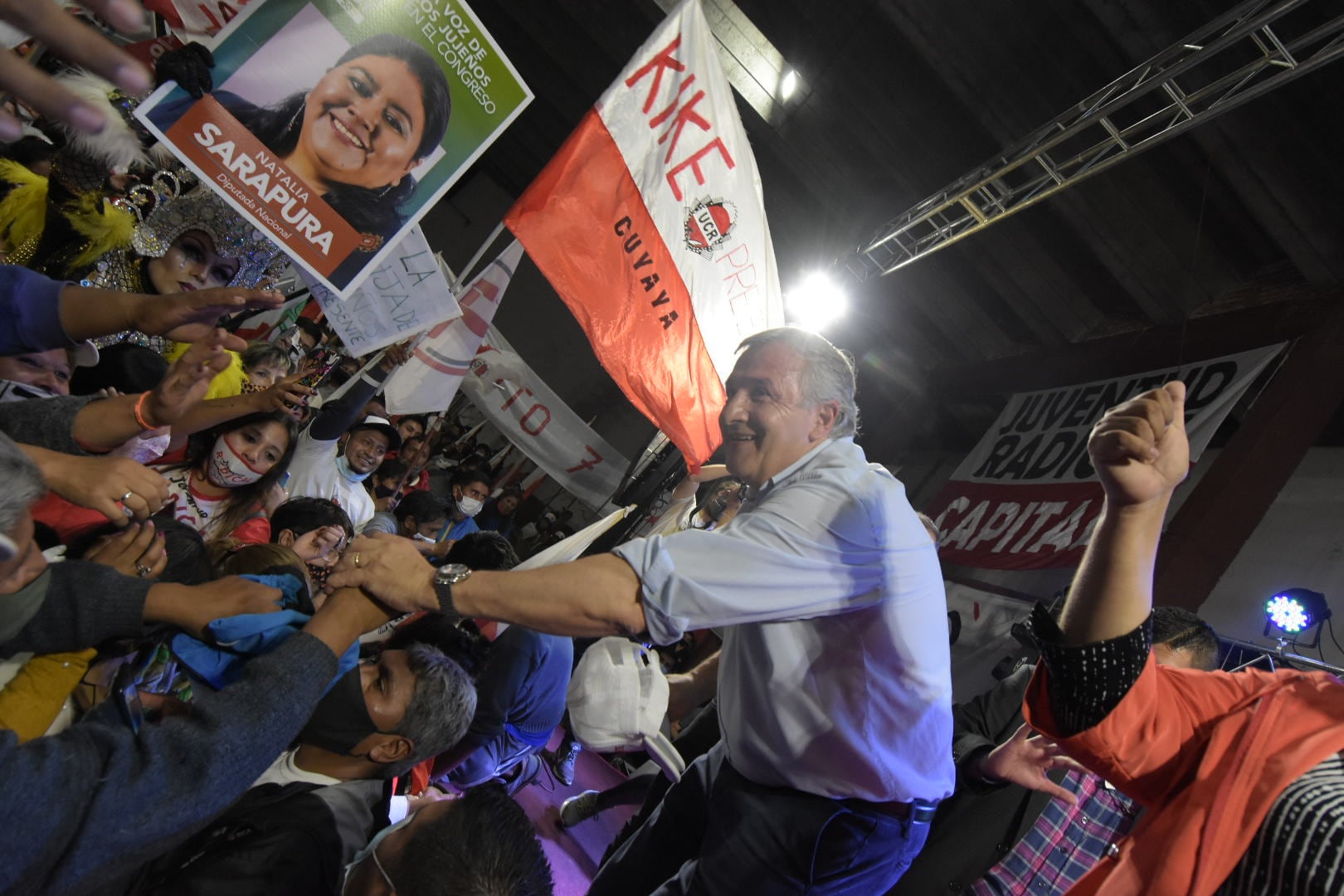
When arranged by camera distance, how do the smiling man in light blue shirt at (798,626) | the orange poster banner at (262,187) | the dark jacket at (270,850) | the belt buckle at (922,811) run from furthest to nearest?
the orange poster banner at (262,187) → the belt buckle at (922,811) → the smiling man in light blue shirt at (798,626) → the dark jacket at (270,850)

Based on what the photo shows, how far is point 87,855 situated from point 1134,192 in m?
6.97

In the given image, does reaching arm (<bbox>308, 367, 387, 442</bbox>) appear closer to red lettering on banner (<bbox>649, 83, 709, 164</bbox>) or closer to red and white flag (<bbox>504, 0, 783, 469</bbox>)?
red and white flag (<bbox>504, 0, 783, 469</bbox>)

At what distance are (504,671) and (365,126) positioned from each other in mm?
2168

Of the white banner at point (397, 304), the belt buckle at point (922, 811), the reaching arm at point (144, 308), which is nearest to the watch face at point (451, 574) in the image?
the reaching arm at point (144, 308)

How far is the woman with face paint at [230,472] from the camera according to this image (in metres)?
2.74

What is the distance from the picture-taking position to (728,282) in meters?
3.42

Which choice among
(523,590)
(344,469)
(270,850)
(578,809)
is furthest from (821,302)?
(270,850)

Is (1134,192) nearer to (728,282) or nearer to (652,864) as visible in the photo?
(728,282)

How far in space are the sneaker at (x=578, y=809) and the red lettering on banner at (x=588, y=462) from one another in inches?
211

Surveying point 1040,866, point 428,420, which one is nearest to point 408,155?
point 1040,866

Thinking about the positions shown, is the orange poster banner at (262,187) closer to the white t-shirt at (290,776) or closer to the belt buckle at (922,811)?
the white t-shirt at (290,776)

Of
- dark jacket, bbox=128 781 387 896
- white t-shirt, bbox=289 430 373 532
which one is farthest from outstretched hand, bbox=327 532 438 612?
white t-shirt, bbox=289 430 373 532

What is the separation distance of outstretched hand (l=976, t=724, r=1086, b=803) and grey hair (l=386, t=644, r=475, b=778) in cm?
180

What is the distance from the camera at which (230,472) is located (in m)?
2.76
